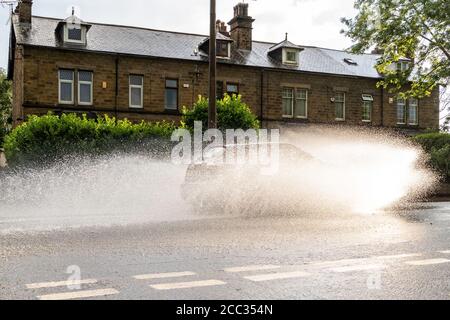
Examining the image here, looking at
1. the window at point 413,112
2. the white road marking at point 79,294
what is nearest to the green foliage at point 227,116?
the white road marking at point 79,294

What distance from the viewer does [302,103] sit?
3809 centimetres

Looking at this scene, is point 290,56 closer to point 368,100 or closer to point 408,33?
point 368,100

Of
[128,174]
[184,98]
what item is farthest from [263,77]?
[128,174]

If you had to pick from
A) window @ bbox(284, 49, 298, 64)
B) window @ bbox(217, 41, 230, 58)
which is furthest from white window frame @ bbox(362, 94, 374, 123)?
window @ bbox(217, 41, 230, 58)

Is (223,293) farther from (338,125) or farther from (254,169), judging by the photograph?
(338,125)

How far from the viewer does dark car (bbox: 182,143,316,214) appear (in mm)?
12734

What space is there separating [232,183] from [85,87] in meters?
21.8

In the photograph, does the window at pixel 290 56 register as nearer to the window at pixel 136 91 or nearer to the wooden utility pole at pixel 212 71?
the window at pixel 136 91

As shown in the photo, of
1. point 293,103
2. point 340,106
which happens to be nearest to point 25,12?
point 293,103

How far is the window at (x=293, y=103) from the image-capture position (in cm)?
3759

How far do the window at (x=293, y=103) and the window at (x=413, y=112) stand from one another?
8856 mm

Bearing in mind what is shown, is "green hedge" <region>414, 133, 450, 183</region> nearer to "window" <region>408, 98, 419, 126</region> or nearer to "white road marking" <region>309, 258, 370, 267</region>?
"window" <region>408, 98, 419, 126</region>

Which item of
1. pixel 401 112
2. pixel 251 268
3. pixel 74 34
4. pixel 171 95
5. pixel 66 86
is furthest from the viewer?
pixel 401 112

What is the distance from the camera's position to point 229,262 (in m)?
6.69
